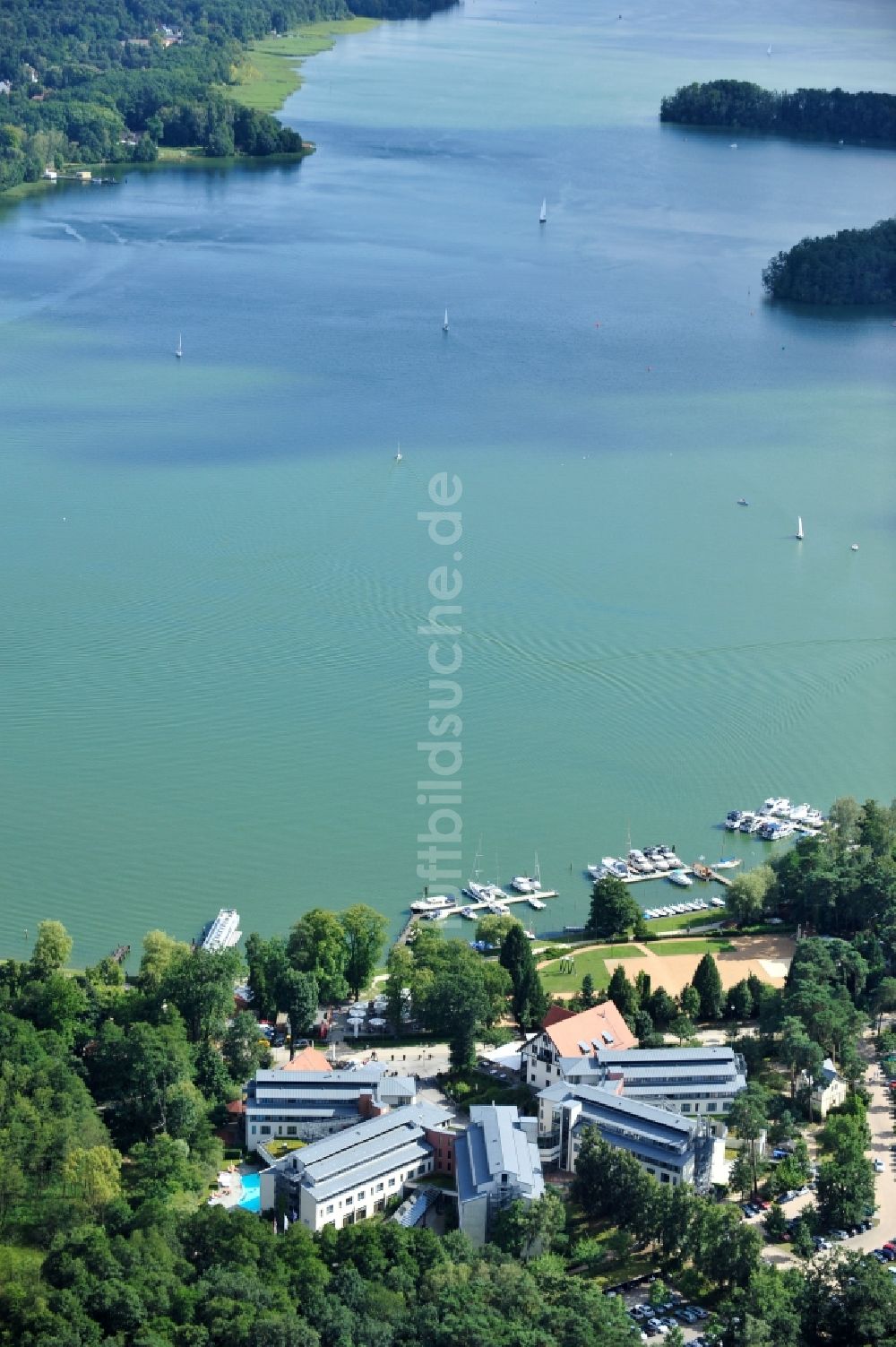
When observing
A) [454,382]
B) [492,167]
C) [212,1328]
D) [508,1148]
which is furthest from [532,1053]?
[492,167]

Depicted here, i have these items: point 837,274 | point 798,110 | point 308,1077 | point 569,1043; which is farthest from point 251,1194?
point 798,110

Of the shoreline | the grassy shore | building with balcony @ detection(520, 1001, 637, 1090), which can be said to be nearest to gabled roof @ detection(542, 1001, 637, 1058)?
building with balcony @ detection(520, 1001, 637, 1090)

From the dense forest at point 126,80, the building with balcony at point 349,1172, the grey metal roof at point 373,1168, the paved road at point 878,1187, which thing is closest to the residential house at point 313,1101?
the building with balcony at point 349,1172

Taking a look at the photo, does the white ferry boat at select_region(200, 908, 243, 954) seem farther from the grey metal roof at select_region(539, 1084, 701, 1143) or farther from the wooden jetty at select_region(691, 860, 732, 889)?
the wooden jetty at select_region(691, 860, 732, 889)

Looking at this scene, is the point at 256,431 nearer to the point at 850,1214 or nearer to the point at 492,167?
the point at 850,1214

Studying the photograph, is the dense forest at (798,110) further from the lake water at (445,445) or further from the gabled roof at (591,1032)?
the gabled roof at (591,1032)

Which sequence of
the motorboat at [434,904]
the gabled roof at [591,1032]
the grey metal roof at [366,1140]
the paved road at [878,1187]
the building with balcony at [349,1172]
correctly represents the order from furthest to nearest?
the motorboat at [434,904]
the gabled roof at [591,1032]
the grey metal roof at [366,1140]
the building with balcony at [349,1172]
the paved road at [878,1187]
